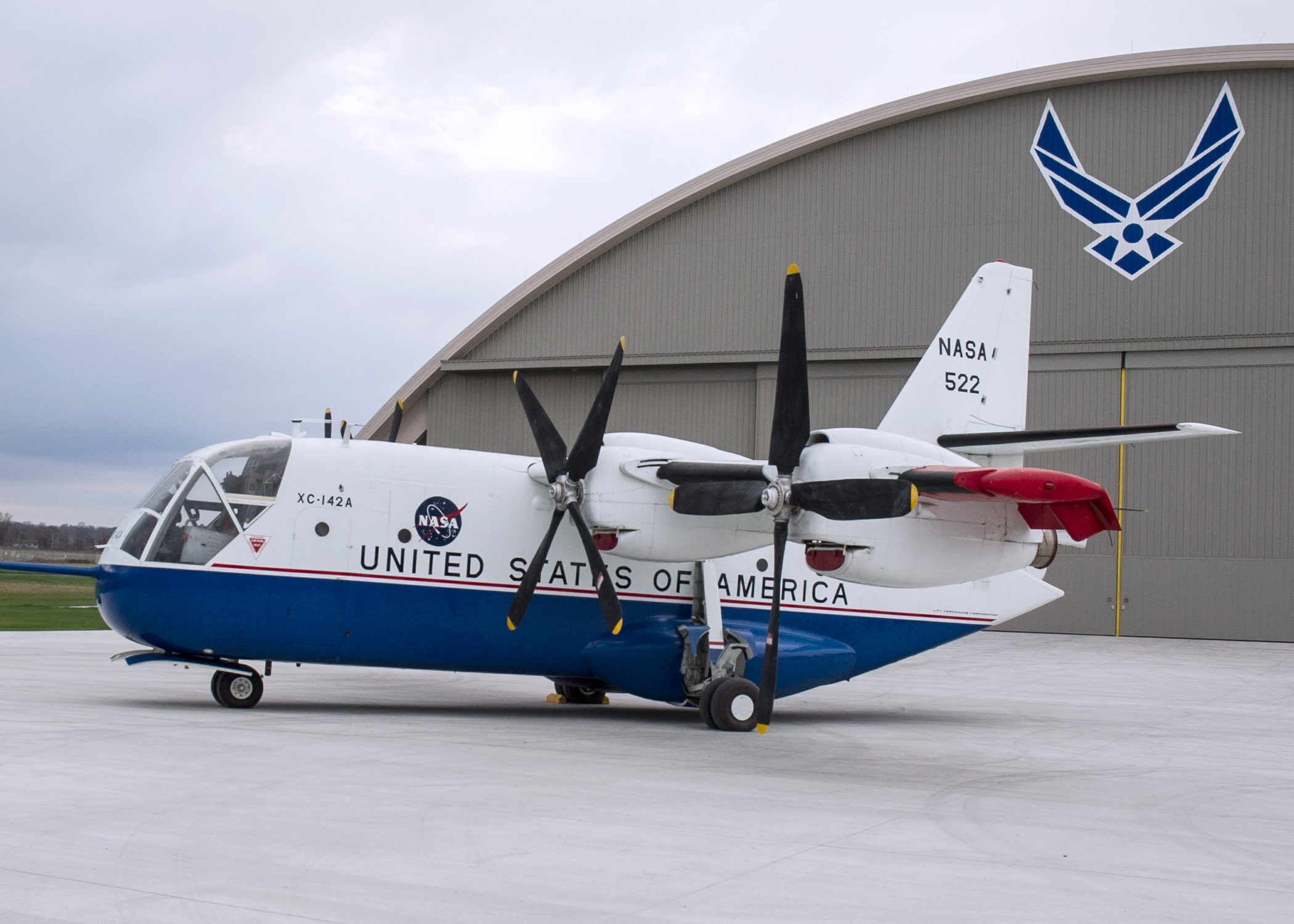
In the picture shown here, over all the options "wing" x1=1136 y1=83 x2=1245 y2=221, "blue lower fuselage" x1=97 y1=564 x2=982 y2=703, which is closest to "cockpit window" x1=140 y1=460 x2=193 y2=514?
"blue lower fuselage" x1=97 y1=564 x2=982 y2=703

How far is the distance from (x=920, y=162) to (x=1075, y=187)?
460 centimetres

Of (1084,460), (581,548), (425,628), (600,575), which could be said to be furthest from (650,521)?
(1084,460)

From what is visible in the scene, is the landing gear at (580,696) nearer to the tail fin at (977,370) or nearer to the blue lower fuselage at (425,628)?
the blue lower fuselage at (425,628)

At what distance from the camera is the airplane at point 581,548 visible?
13109 millimetres

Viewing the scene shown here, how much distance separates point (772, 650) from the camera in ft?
42.1

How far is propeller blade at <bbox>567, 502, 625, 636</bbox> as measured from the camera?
1398 centimetres

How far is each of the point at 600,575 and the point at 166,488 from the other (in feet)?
18.6

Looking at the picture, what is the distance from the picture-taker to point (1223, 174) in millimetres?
32562

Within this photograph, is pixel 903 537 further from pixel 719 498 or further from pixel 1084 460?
pixel 1084 460

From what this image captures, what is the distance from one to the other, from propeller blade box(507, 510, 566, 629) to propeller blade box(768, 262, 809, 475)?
9.92ft

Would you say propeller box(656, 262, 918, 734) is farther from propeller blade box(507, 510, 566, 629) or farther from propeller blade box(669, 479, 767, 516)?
propeller blade box(507, 510, 566, 629)

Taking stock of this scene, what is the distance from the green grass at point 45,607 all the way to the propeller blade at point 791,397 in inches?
533

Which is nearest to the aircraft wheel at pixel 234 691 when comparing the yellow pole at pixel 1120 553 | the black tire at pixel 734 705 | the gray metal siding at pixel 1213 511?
the black tire at pixel 734 705

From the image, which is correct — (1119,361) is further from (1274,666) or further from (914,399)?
(914,399)
